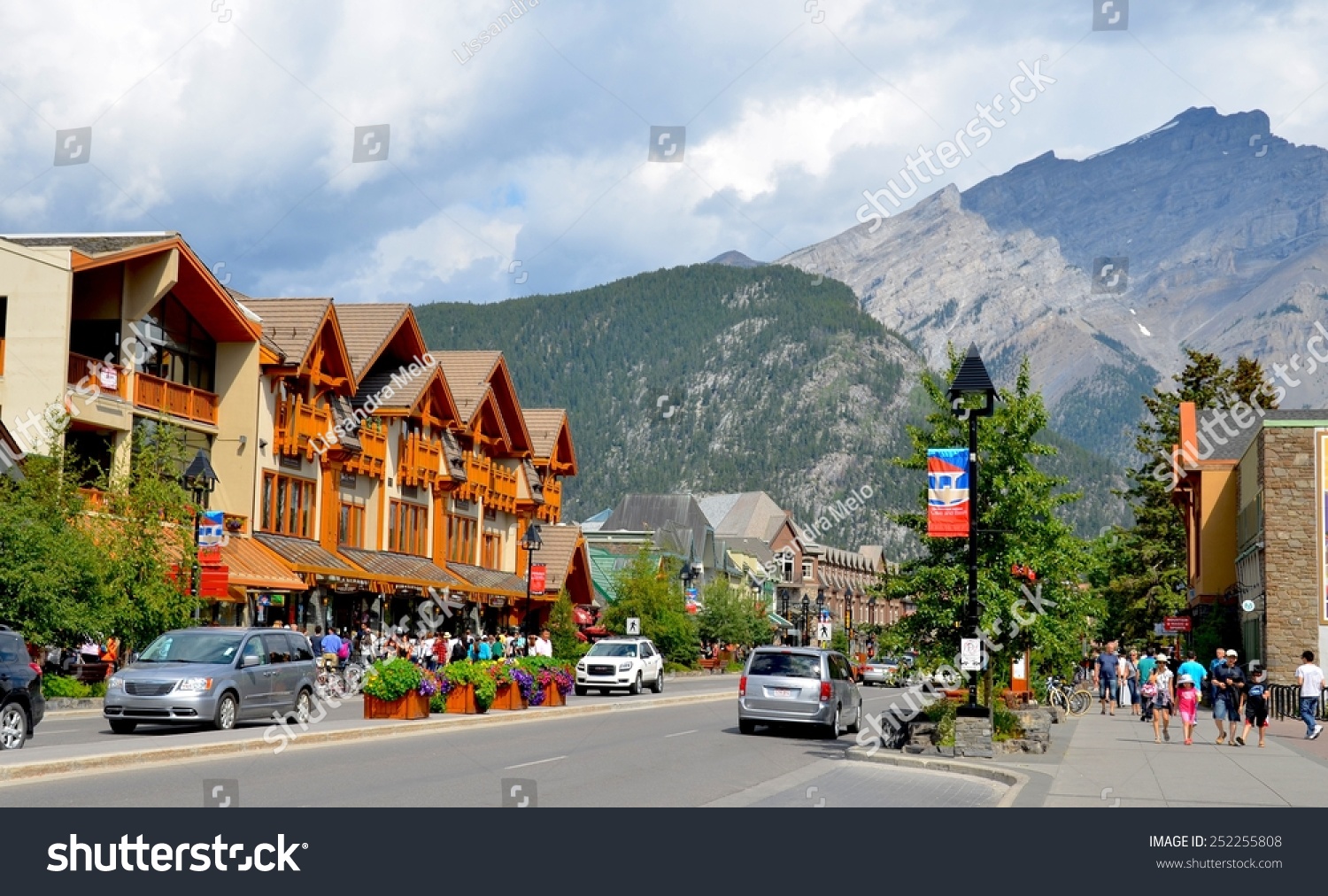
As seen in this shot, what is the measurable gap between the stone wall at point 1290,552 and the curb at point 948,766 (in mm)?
25624

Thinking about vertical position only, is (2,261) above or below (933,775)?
above

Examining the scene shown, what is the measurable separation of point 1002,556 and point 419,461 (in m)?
35.8

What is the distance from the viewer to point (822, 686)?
28.1m

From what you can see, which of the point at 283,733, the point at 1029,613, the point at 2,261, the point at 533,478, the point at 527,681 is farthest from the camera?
the point at 533,478

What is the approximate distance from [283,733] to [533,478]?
162 ft

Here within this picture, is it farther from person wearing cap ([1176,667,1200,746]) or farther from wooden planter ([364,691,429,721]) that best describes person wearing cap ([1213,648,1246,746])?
wooden planter ([364,691,429,721])

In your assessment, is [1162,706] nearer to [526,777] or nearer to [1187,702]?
[1187,702]

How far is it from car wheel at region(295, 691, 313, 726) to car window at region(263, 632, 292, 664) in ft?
2.26

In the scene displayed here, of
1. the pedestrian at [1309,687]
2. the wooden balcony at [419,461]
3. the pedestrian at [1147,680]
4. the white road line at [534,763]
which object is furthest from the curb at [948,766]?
the wooden balcony at [419,461]

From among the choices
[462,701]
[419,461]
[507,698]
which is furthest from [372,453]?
[462,701]

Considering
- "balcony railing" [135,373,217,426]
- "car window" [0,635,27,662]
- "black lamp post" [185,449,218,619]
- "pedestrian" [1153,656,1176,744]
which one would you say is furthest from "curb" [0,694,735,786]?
"balcony railing" [135,373,217,426]

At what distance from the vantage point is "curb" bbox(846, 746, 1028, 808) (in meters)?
19.1

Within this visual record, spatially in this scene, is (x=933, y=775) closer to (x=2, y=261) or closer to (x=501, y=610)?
(x=2, y=261)

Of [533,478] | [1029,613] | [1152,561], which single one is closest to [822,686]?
[1029,613]
